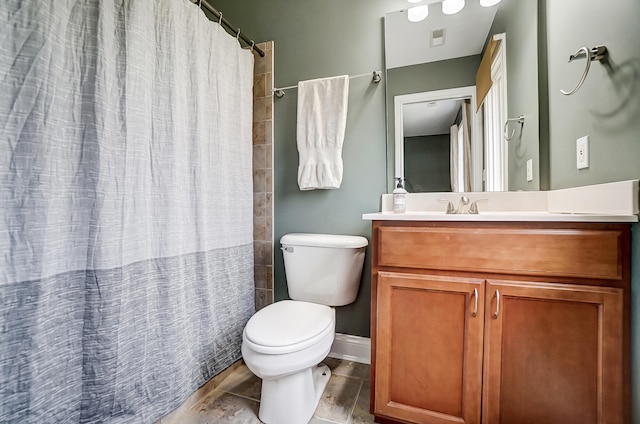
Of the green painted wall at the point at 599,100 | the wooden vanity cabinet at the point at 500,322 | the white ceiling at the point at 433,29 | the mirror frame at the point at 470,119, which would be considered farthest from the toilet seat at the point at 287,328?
the white ceiling at the point at 433,29

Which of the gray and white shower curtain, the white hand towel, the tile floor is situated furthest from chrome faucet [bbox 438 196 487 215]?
the gray and white shower curtain

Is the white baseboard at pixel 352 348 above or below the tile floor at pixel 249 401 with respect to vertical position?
above

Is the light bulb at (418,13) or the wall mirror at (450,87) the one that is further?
the light bulb at (418,13)

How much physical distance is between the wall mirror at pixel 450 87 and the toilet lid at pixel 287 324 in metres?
0.86

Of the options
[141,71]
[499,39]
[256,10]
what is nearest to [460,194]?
[499,39]

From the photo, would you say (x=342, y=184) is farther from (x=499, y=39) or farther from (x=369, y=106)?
(x=499, y=39)

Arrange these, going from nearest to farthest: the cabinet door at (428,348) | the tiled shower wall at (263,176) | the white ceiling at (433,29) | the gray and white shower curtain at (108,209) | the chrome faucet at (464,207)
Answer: the gray and white shower curtain at (108,209) → the cabinet door at (428,348) → the chrome faucet at (464,207) → the white ceiling at (433,29) → the tiled shower wall at (263,176)

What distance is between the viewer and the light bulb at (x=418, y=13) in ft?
4.83

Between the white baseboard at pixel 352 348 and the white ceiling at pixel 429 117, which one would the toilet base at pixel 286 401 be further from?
the white ceiling at pixel 429 117

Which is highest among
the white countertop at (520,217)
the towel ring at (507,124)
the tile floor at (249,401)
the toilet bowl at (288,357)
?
the towel ring at (507,124)

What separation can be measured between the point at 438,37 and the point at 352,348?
1871mm

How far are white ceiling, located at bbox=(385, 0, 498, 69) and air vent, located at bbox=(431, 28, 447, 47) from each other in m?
0.01

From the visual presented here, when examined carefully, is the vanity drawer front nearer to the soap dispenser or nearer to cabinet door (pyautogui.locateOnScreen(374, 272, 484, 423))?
cabinet door (pyautogui.locateOnScreen(374, 272, 484, 423))

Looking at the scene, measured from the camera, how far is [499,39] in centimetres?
139
